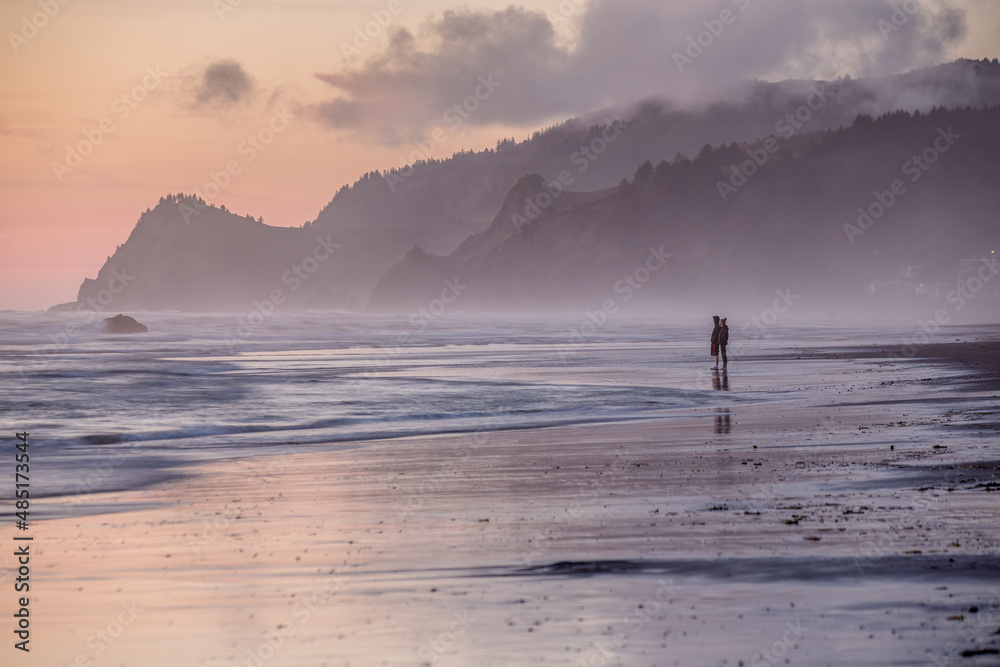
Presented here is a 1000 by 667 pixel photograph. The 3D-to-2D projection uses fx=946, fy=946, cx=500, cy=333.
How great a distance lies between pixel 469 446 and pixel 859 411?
847cm

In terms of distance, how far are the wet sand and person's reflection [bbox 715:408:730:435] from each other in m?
2.43

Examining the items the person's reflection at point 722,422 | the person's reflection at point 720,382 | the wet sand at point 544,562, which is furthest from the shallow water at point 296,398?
the wet sand at point 544,562

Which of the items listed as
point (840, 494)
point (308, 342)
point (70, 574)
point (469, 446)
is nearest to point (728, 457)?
point (840, 494)

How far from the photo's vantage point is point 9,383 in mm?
26828

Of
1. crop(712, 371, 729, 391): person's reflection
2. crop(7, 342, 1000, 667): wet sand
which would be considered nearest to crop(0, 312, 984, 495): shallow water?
crop(712, 371, 729, 391): person's reflection

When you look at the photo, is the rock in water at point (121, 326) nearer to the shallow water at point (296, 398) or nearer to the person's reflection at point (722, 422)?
the shallow water at point (296, 398)

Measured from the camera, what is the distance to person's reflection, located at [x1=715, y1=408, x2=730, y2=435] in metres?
16.1

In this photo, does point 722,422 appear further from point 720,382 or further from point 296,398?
point 296,398

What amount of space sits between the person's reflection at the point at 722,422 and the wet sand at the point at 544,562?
7.99ft

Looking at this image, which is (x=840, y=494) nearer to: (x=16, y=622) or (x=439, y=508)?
(x=439, y=508)

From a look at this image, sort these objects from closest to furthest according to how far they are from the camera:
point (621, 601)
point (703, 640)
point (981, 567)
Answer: point (703, 640) < point (621, 601) < point (981, 567)

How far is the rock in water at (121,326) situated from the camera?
76825 millimetres

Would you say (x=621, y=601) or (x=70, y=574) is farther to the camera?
(x=70, y=574)

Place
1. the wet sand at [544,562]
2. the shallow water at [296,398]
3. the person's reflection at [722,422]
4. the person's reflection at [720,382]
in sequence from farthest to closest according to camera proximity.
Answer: the person's reflection at [720,382]
the person's reflection at [722,422]
the shallow water at [296,398]
the wet sand at [544,562]
